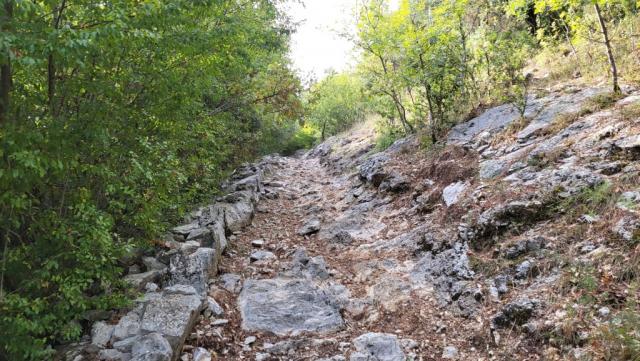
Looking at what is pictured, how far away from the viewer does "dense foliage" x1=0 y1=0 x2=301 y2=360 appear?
3295 mm

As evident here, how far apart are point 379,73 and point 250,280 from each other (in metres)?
8.80

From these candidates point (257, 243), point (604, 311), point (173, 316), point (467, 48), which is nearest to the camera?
point (604, 311)

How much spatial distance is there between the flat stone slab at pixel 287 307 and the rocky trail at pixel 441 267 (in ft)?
0.08

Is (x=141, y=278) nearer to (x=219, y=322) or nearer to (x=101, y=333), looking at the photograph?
(x=101, y=333)

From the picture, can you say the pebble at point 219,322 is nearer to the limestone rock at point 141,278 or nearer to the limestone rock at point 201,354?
the limestone rock at point 201,354

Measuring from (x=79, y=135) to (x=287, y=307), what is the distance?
3.29m

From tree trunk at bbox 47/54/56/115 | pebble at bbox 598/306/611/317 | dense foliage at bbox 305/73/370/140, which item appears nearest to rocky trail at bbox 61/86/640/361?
pebble at bbox 598/306/611/317

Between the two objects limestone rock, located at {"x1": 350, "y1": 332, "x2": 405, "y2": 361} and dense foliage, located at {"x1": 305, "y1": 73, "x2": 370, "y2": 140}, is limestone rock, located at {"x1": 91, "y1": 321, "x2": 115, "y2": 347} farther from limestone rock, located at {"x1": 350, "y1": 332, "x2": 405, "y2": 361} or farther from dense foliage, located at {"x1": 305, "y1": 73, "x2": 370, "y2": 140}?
dense foliage, located at {"x1": 305, "y1": 73, "x2": 370, "y2": 140}

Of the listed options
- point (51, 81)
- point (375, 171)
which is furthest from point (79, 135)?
point (375, 171)

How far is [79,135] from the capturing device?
3.82 metres

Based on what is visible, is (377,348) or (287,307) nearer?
(377,348)

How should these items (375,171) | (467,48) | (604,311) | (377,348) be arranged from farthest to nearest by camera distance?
(467,48) < (375,171) < (377,348) < (604,311)

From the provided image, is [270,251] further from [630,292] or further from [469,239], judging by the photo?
[630,292]

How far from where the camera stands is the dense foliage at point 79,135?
10.8ft
